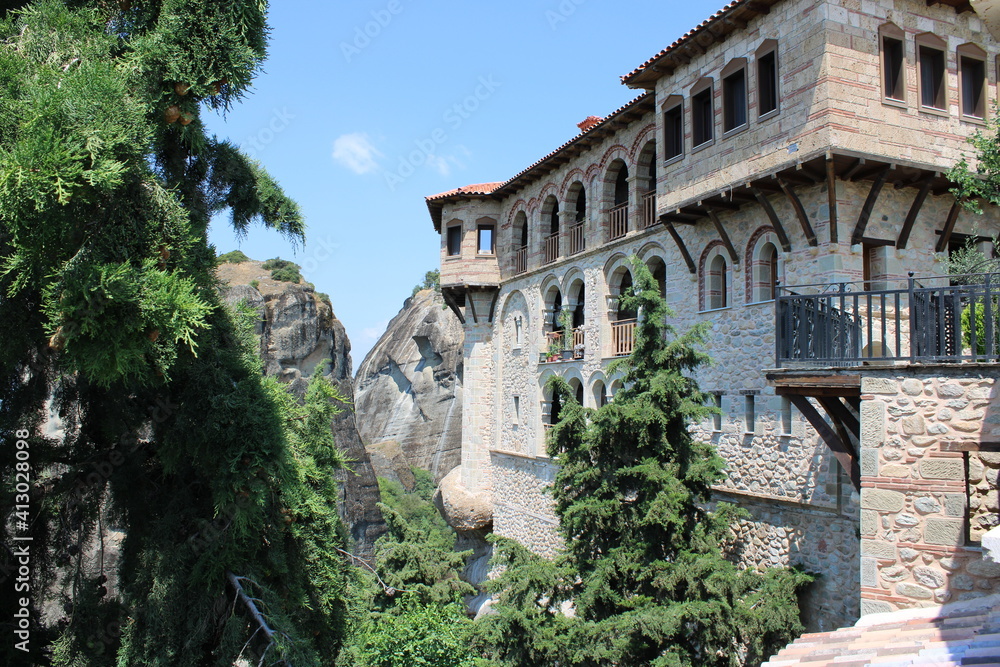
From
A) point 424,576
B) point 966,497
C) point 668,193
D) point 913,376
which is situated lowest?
point 424,576

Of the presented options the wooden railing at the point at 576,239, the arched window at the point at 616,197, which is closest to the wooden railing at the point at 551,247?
the wooden railing at the point at 576,239

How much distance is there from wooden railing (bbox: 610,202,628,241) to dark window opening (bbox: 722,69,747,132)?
15.6 ft

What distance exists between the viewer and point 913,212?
1073cm

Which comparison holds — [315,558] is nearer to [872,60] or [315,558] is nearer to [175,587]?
[175,587]

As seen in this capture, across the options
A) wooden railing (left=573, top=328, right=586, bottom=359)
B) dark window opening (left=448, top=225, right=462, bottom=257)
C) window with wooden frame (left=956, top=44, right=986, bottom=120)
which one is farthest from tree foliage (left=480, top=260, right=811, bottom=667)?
dark window opening (left=448, top=225, right=462, bottom=257)

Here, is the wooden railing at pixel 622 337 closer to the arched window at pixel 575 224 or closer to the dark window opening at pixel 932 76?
the arched window at pixel 575 224

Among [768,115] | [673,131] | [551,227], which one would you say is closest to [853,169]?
[768,115]

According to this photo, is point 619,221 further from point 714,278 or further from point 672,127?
point 714,278

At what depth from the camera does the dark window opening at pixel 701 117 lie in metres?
12.8

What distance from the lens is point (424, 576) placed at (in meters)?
17.1

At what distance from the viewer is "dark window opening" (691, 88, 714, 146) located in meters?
12.8

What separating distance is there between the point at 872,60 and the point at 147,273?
10221 millimetres

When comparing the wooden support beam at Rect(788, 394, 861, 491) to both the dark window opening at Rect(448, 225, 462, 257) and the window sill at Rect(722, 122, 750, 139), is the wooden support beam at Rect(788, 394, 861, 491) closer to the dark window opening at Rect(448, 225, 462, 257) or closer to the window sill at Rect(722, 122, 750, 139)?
the window sill at Rect(722, 122, 750, 139)

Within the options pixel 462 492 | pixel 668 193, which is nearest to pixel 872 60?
pixel 668 193
